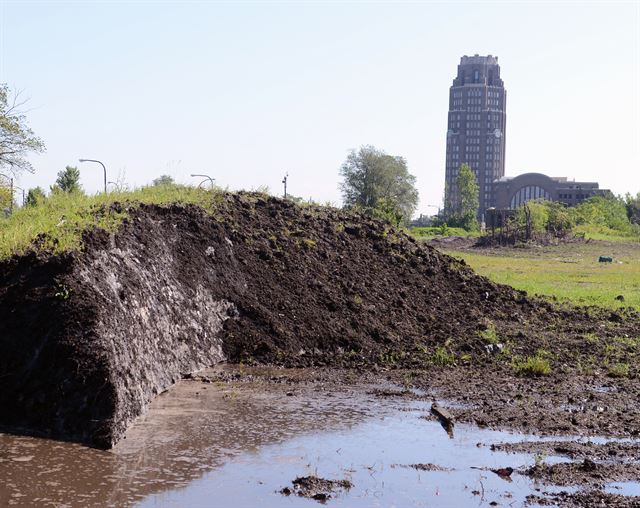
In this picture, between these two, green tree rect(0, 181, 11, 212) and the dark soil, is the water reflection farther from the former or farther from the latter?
green tree rect(0, 181, 11, 212)

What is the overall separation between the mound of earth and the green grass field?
6.13 meters

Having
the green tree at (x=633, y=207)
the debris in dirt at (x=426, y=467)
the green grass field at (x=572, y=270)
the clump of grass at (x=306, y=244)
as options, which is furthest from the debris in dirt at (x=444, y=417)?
the green tree at (x=633, y=207)

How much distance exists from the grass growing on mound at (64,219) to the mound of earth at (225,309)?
0.22 meters

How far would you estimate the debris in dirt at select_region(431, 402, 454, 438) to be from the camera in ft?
34.5

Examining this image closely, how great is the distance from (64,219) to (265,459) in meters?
5.49

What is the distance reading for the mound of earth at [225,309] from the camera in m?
9.87

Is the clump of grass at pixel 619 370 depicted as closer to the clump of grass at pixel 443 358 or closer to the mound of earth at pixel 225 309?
the mound of earth at pixel 225 309

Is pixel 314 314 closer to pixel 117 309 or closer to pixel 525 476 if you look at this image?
pixel 117 309

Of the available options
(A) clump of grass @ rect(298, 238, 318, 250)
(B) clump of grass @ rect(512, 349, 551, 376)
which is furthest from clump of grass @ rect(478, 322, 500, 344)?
(A) clump of grass @ rect(298, 238, 318, 250)

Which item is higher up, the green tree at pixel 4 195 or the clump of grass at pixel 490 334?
the green tree at pixel 4 195

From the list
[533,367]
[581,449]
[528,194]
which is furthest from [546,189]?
[581,449]

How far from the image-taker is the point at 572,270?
4459 centimetres

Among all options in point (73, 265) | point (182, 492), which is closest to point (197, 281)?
point (73, 265)

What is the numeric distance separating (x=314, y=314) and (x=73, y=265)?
6.14m
